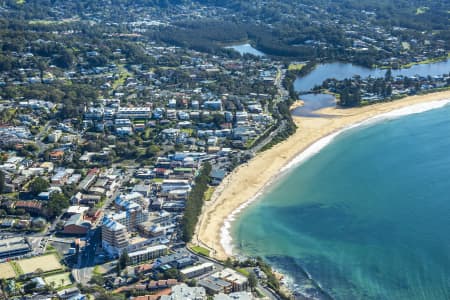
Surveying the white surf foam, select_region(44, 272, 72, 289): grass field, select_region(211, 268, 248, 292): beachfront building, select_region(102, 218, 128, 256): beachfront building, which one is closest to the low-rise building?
select_region(44, 272, 72, 289): grass field

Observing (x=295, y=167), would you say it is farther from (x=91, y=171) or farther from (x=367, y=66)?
(x=367, y=66)

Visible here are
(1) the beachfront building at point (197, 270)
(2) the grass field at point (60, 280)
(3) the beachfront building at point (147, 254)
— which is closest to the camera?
(2) the grass field at point (60, 280)

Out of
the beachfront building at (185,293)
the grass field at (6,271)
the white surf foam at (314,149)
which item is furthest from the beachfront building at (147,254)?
the grass field at (6,271)

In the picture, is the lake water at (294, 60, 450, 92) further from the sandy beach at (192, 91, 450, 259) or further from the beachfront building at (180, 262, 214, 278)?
the beachfront building at (180, 262, 214, 278)

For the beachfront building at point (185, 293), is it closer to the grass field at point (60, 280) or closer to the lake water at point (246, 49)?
the grass field at point (60, 280)

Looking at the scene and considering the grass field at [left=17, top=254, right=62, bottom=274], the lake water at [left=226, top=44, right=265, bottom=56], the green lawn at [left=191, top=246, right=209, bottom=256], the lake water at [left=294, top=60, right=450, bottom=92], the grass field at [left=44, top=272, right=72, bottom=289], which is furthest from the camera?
the lake water at [left=226, top=44, right=265, bottom=56]

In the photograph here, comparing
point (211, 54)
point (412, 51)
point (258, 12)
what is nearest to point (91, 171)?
point (211, 54)

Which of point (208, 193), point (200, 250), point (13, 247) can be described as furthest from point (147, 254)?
point (208, 193)
